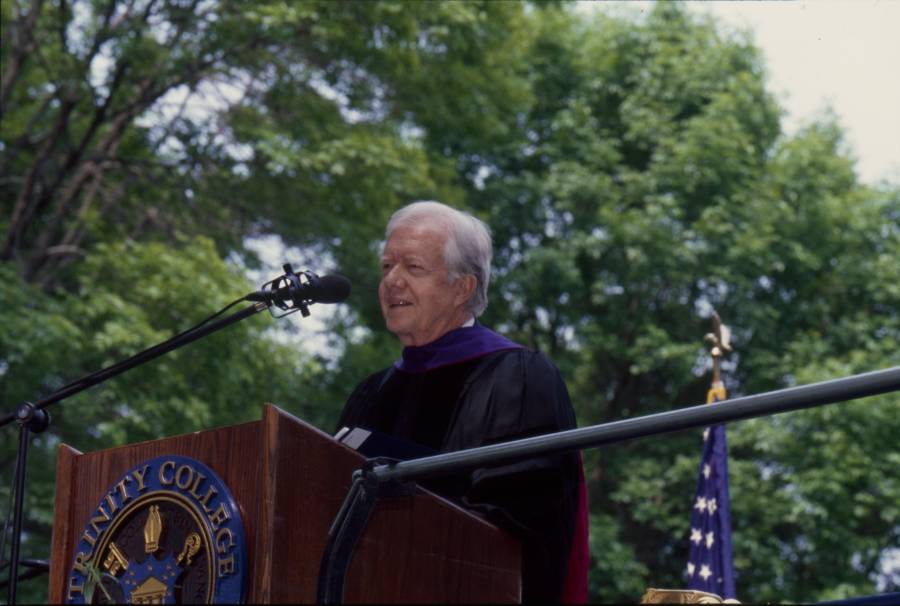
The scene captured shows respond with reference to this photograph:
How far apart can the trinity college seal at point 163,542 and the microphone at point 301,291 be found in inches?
27.1

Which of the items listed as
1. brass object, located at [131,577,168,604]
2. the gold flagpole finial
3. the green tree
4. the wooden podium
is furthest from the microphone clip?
the green tree

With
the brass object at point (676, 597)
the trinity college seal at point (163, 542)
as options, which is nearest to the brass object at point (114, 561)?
the trinity college seal at point (163, 542)

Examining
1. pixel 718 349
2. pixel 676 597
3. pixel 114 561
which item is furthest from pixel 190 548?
pixel 718 349

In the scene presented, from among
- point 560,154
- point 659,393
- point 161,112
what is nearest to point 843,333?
point 659,393

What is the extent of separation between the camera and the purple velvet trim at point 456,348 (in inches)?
131

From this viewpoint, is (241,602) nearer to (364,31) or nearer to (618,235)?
(364,31)

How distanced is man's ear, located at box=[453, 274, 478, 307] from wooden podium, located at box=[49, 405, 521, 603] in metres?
1.05

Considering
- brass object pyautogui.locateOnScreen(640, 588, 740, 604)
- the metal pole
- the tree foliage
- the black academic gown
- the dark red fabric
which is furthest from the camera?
the tree foliage

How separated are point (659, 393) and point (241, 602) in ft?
46.5

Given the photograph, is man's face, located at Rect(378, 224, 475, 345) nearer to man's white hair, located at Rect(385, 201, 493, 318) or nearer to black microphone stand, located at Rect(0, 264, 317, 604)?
man's white hair, located at Rect(385, 201, 493, 318)

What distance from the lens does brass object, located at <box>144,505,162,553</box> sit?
2.22m

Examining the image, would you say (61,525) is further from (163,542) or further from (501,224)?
(501,224)

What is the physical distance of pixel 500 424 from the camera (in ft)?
9.66

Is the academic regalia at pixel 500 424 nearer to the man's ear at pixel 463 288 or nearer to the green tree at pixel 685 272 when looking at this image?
the man's ear at pixel 463 288
